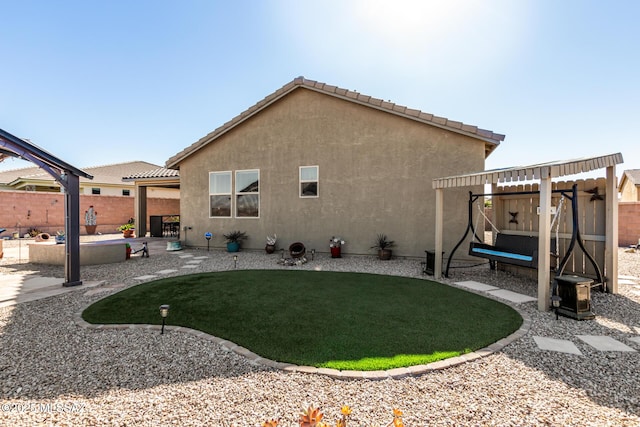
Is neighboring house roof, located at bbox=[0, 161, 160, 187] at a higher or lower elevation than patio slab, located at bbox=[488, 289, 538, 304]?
higher

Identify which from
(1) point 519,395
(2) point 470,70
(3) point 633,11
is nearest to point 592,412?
(1) point 519,395

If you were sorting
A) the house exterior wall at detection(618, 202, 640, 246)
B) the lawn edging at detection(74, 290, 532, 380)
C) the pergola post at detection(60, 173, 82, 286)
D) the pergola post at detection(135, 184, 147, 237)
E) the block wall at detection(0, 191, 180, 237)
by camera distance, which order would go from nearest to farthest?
the lawn edging at detection(74, 290, 532, 380), the pergola post at detection(60, 173, 82, 286), the house exterior wall at detection(618, 202, 640, 246), the pergola post at detection(135, 184, 147, 237), the block wall at detection(0, 191, 180, 237)

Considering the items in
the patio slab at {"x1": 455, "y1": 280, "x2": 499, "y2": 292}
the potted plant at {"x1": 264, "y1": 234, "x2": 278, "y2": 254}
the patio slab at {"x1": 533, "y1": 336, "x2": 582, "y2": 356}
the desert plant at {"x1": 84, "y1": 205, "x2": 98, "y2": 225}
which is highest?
the desert plant at {"x1": 84, "y1": 205, "x2": 98, "y2": 225}

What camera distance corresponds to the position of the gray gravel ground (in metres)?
2.22

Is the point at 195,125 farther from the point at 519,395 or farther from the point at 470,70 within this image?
the point at 519,395

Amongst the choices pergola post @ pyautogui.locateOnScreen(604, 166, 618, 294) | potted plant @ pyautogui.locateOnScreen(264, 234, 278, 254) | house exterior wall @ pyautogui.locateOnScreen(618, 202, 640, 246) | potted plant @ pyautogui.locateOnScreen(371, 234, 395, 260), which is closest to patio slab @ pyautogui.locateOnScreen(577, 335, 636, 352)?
pergola post @ pyautogui.locateOnScreen(604, 166, 618, 294)

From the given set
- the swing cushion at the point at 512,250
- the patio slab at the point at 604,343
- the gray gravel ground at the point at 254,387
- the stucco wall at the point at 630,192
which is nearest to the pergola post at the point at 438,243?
the swing cushion at the point at 512,250

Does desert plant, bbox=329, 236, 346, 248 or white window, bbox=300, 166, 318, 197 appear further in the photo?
white window, bbox=300, 166, 318, 197

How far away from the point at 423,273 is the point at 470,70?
7020mm

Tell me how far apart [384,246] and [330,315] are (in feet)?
16.6

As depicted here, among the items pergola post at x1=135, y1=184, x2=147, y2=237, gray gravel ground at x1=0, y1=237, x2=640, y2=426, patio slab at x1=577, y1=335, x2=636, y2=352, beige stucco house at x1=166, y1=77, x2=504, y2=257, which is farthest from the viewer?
pergola post at x1=135, y1=184, x2=147, y2=237

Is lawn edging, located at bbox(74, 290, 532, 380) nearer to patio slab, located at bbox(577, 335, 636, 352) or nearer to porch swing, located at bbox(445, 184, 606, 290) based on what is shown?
patio slab, located at bbox(577, 335, 636, 352)

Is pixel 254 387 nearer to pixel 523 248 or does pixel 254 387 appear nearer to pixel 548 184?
pixel 548 184

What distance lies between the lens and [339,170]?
32.0 feet
